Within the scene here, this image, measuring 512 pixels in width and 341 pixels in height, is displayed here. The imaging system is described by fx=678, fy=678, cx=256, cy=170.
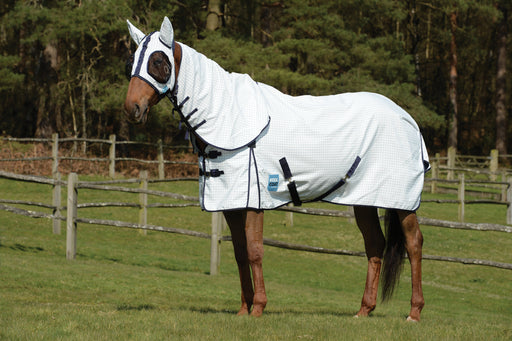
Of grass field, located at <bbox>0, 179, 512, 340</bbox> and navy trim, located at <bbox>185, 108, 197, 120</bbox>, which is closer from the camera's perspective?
grass field, located at <bbox>0, 179, 512, 340</bbox>

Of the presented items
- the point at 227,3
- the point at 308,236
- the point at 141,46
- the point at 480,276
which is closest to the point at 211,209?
the point at 141,46

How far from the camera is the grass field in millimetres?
4523

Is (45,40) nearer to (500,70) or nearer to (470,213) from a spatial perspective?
(470,213)

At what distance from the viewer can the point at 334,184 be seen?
17.2 ft

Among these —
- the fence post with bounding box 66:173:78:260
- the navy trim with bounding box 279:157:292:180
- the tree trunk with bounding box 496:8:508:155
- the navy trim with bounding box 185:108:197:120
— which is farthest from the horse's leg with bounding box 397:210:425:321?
the tree trunk with bounding box 496:8:508:155

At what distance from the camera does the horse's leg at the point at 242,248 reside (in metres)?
5.14

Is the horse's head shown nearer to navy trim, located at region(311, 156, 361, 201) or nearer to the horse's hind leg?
the horse's hind leg

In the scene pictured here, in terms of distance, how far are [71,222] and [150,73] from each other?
20.9 feet

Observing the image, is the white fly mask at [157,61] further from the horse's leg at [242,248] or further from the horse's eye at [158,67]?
the horse's leg at [242,248]

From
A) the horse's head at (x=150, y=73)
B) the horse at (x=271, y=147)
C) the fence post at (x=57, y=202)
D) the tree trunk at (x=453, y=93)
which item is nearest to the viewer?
the horse's head at (x=150, y=73)

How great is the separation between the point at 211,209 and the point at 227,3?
75.1 ft

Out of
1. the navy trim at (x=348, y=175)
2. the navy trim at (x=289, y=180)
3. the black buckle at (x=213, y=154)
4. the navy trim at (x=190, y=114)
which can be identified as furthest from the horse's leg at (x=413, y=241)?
the navy trim at (x=190, y=114)

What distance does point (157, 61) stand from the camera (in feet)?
15.7

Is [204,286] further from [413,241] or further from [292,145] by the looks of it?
[292,145]
